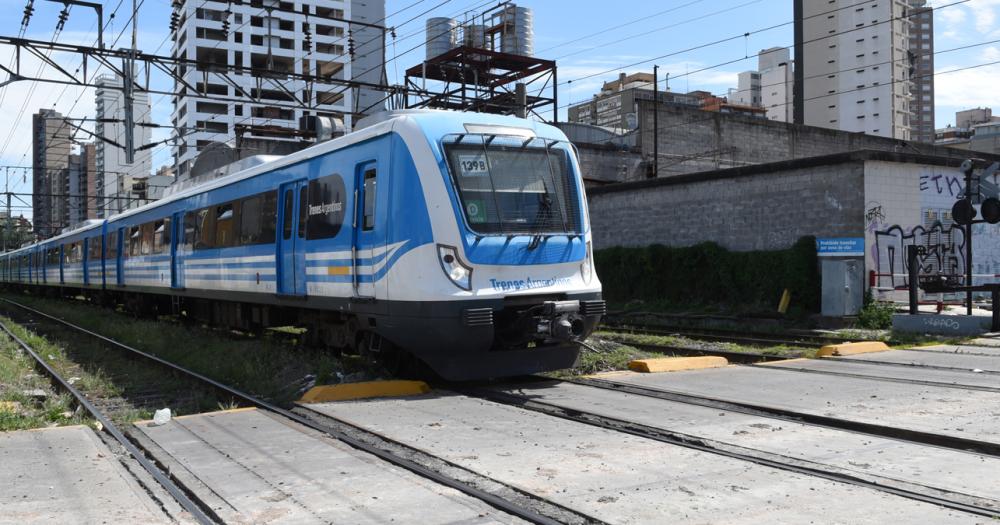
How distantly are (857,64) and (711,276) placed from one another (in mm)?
78913

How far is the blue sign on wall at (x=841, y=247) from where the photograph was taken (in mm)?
18203

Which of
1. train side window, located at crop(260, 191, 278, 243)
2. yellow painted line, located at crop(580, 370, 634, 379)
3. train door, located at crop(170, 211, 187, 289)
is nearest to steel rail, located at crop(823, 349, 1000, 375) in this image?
yellow painted line, located at crop(580, 370, 634, 379)

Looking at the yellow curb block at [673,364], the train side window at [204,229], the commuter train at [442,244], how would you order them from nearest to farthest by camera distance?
the commuter train at [442,244]
the yellow curb block at [673,364]
the train side window at [204,229]

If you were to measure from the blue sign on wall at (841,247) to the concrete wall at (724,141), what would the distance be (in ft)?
57.1

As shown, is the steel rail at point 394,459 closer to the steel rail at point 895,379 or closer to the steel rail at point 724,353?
the steel rail at point 895,379

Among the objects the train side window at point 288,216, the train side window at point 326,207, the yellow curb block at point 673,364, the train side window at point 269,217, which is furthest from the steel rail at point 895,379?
the train side window at point 269,217

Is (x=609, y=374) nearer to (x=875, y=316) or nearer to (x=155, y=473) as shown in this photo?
(x=155, y=473)

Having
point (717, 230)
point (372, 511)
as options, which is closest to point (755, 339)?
point (717, 230)

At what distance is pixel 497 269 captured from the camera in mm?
8844

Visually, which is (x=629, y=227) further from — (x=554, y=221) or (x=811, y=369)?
(x=554, y=221)

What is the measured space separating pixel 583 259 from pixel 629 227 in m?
15.2

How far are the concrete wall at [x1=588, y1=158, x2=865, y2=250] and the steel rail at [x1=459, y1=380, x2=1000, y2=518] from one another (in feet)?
41.5

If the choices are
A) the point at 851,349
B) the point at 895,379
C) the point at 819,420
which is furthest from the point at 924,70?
the point at 819,420

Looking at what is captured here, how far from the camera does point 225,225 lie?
14219mm
